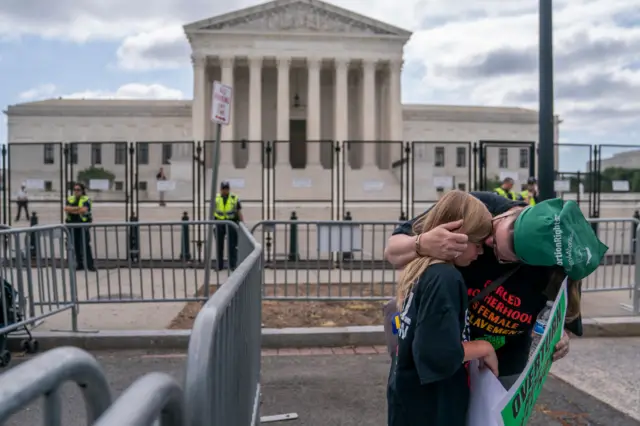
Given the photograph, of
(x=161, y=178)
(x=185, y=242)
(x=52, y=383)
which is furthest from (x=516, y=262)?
(x=161, y=178)

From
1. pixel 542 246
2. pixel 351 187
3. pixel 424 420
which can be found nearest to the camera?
pixel 542 246

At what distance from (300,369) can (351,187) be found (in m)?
11.8

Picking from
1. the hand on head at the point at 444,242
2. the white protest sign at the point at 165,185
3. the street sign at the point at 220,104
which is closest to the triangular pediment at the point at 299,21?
the white protest sign at the point at 165,185

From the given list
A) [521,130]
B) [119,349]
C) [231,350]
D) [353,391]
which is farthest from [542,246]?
[521,130]

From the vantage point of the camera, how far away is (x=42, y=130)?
181 feet

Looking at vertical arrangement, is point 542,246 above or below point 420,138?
below

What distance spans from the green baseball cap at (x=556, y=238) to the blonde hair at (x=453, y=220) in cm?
13

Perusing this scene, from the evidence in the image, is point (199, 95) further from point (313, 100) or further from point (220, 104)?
point (220, 104)

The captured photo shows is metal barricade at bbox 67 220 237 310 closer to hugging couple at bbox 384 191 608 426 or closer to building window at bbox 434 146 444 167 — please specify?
hugging couple at bbox 384 191 608 426

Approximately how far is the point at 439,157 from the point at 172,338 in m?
12.4

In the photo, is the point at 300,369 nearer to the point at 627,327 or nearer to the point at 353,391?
the point at 353,391

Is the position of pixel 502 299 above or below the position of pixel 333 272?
above

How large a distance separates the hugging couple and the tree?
15.0 meters

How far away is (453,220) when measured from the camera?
2123 mm
